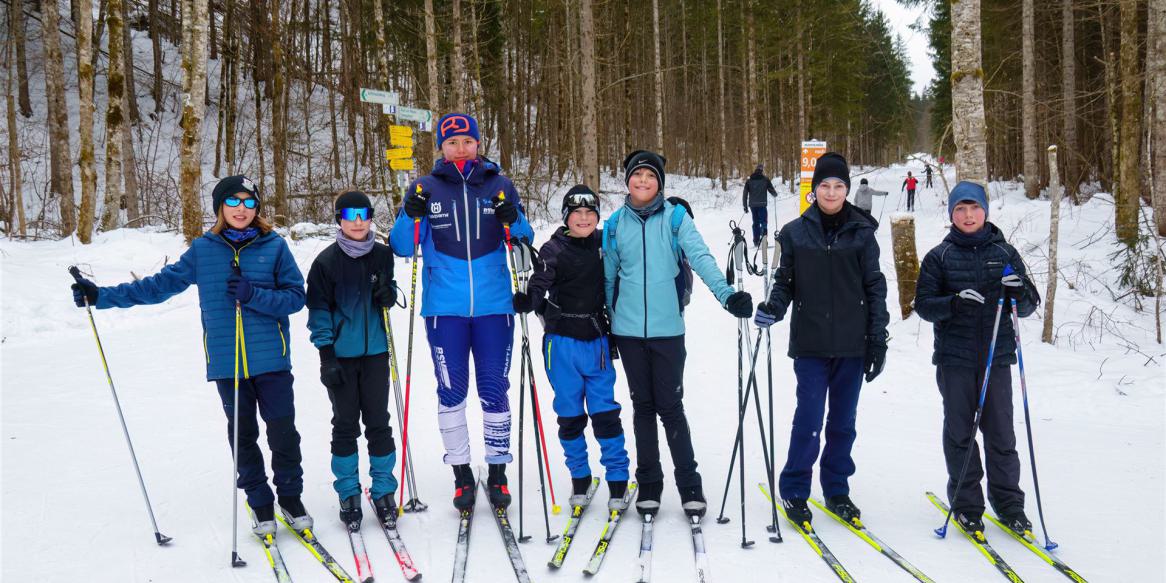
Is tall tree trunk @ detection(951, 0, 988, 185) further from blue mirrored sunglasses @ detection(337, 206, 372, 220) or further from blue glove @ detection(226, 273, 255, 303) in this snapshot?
blue glove @ detection(226, 273, 255, 303)

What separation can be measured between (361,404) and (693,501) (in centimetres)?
193

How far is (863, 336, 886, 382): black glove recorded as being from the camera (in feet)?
12.1

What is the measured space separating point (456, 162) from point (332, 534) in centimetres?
218

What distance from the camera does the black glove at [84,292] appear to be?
3.50 meters

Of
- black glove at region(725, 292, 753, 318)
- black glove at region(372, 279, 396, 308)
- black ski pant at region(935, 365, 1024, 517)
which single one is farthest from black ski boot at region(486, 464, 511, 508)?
black ski pant at region(935, 365, 1024, 517)

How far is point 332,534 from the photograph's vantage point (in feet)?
12.3

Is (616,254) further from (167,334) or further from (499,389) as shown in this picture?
(167,334)

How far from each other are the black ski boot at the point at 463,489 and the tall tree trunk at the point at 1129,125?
37.9ft

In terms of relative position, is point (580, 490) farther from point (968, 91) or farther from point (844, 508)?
point (968, 91)

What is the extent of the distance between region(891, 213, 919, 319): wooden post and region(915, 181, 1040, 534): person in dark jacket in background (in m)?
4.15

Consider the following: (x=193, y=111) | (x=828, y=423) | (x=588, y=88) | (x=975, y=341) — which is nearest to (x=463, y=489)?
(x=828, y=423)

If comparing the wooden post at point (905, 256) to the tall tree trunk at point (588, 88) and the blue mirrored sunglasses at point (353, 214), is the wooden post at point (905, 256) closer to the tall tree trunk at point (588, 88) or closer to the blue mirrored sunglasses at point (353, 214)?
the blue mirrored sunglasses at point (353, 214)

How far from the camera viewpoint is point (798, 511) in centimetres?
379

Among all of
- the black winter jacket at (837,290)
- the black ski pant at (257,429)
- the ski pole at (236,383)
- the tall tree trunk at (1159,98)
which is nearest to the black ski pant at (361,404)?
the black ski pant at (257,429)
